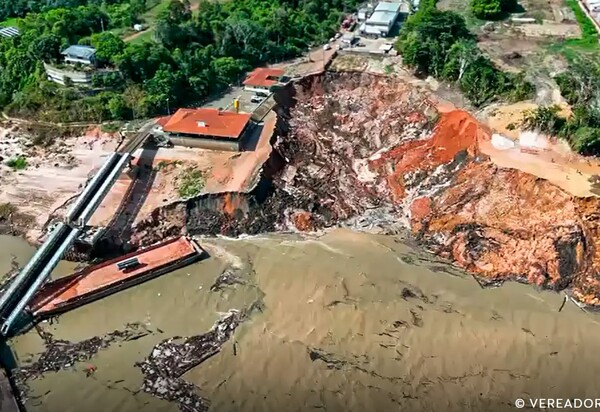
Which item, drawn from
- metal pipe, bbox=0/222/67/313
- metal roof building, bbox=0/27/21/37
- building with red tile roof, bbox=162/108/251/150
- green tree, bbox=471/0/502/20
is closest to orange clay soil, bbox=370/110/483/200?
building with red tile roof, bbox=162/108/251/150

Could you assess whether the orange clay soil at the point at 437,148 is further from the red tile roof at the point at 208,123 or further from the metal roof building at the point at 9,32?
the metal roof building at the point at 9,32

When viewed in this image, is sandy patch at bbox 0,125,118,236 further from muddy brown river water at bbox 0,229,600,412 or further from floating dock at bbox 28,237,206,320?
floating dock at bbox 28,237,206,320

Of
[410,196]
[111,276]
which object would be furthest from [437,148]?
[111,276]

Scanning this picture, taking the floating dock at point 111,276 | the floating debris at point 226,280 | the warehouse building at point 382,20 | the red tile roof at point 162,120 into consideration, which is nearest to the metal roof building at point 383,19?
the warehouse building at point 382,20

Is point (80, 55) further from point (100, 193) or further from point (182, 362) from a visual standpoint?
point (182, 362)

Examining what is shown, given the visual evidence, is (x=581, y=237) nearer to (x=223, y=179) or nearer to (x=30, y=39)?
(x=223, y=179)

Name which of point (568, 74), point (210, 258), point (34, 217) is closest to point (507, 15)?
point (568, 74)
